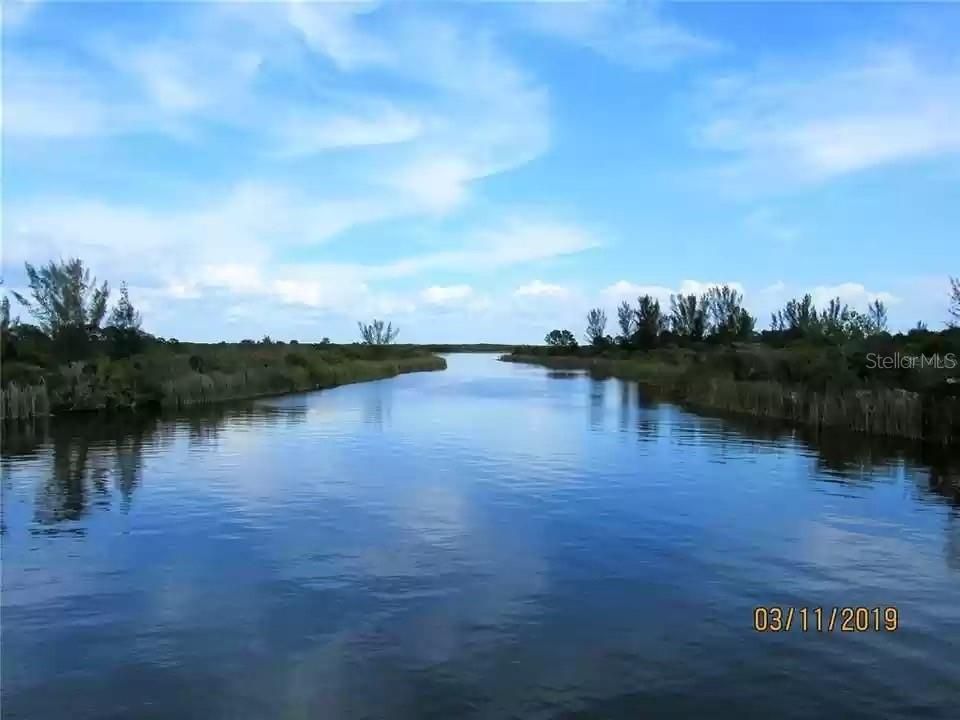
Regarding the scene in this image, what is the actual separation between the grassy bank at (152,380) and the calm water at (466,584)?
9650 millimetres

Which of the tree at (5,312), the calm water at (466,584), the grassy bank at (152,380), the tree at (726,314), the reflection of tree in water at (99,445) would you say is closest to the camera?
the calm water at (466,584)

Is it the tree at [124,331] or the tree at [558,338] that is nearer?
the tree at [124,331]

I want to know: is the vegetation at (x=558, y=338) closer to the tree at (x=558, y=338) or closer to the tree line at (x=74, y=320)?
the tree at (x=558, y=338)

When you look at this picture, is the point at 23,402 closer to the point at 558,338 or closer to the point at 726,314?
the point at 726,314

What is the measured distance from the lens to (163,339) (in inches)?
1806

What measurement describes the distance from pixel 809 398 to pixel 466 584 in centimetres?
2210

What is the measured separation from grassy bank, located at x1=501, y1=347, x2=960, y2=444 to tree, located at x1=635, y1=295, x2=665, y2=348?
43311 millimetres

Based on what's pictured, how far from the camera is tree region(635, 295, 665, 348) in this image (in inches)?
3674

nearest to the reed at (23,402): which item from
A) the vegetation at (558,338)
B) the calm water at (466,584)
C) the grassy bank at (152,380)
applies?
the grassy bank at (152,380)

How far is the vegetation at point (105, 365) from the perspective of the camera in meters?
29.4

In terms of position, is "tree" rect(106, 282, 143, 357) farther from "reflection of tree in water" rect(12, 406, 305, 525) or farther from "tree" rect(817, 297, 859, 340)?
"tree" rect(817, 297, 859, 340)

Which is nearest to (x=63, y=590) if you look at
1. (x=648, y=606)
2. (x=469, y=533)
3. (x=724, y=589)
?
(x=469, y=533)

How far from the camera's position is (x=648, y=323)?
9881cm

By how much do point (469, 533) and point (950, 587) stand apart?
20.4 ft
